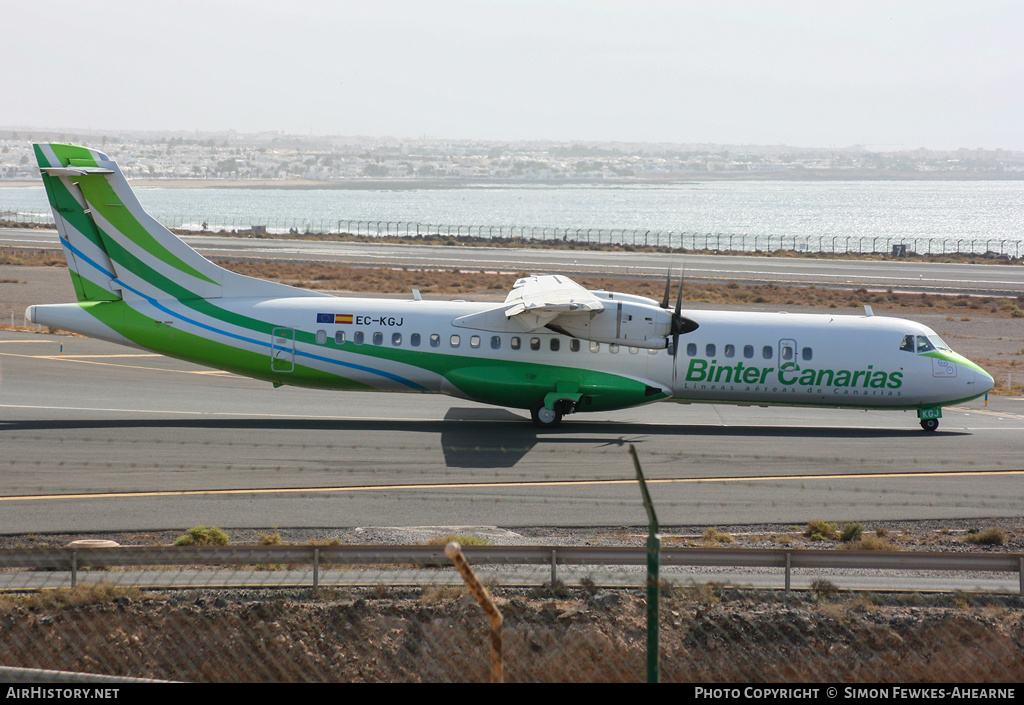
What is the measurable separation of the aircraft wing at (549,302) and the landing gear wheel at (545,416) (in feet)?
7.85

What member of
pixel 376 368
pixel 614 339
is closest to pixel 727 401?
pixel 614 339

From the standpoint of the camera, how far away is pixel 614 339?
77.6ft

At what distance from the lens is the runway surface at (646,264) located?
7306 centimetres

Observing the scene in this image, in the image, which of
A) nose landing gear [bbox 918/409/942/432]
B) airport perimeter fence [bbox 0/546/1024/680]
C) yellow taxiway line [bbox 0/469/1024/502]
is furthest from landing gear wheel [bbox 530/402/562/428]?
airport perimeter fence [bbox 0/546/1024/680]

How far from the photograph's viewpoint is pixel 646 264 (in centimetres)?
8244

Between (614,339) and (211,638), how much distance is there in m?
14.0

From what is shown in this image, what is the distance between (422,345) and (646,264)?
5949 cm

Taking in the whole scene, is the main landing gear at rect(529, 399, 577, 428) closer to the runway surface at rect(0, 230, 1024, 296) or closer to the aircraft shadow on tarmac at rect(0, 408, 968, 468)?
the aircraft shadow on tarmac at rect(0, 408, 968, 468)

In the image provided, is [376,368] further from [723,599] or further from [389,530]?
[723,599]

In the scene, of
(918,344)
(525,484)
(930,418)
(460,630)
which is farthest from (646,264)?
(460,630)

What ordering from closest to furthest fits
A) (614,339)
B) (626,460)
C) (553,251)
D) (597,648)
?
1. (597,648)
2. (626,460)
3. (614,339)
4. (553,251)

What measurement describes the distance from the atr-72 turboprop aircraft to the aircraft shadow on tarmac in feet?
2.70

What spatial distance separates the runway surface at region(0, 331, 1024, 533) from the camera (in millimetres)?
17281

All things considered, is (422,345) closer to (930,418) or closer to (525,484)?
(525,484)
